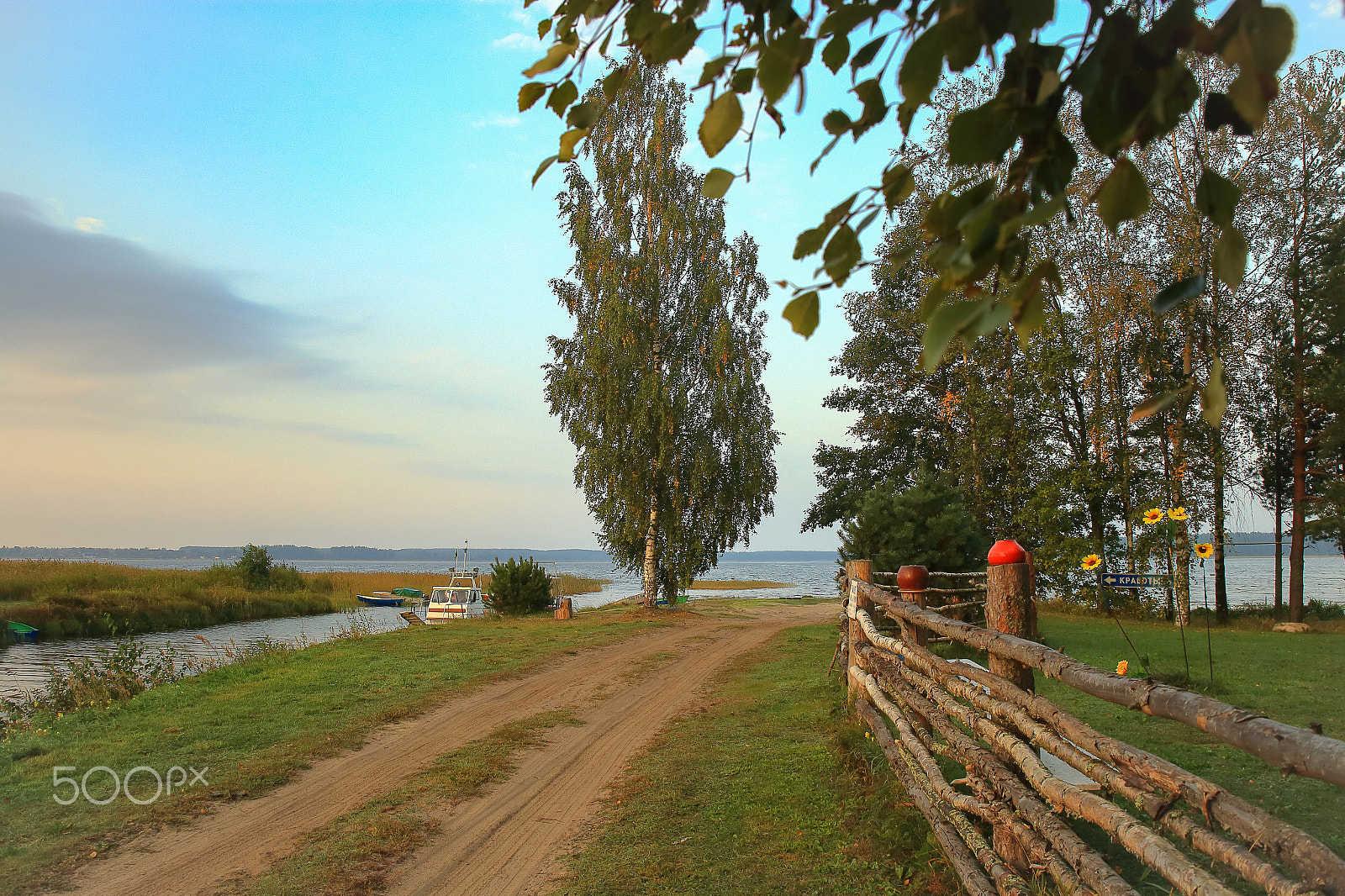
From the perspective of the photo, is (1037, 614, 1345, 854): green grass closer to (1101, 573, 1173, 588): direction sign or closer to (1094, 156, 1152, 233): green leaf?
(1101, 573, 1173, 588): direction sign

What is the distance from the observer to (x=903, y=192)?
112cm

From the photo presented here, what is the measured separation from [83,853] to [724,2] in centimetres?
482

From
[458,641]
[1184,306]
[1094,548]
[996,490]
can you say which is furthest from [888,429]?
[458,641]

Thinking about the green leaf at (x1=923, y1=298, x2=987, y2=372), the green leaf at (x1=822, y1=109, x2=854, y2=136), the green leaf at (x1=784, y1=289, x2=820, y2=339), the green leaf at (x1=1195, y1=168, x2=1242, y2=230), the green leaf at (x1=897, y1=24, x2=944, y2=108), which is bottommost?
the green leaf at (x1=923, y1=298, x2=987, y2=372)

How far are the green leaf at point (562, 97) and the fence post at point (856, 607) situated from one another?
5.93 m

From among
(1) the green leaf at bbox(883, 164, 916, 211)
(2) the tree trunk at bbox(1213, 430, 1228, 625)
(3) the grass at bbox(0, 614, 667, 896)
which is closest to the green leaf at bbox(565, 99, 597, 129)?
(1) the green leaf at bbox(883, 164, 916, 211)

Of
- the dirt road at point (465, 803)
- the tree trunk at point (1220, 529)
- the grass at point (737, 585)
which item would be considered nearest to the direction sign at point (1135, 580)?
the tree trunk at point (1220, 529)

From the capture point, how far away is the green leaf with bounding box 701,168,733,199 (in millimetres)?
1131

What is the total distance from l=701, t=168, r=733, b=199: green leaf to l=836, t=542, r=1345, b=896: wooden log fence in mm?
1585

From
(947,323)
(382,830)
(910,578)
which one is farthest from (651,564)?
(947,323)

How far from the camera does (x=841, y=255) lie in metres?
1.11

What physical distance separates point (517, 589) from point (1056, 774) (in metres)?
16.1

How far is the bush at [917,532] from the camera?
1161 centimetres

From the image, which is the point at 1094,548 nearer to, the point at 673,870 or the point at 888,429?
the point at 888,429
